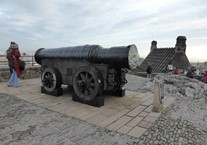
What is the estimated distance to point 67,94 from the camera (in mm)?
5859

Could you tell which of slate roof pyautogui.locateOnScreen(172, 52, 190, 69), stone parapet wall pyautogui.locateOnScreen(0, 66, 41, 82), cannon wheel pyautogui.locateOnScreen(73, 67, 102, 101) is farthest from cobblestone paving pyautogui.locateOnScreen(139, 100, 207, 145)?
slate roof pyautogui.locateOnScreen(172, 52, 190, 69)

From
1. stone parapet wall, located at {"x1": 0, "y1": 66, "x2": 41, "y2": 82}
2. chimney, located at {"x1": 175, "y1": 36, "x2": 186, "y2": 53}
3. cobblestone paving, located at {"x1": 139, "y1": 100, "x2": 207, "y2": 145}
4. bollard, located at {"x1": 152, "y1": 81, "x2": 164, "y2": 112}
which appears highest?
chimney, located at {"x1": 175, "y1": 36, "x2": 186, "y2": 53}

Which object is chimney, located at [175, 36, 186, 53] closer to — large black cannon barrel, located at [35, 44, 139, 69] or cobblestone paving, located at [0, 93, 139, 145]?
large black cannon barrel, located at [35, 44, 139, 69]

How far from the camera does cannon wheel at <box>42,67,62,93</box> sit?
5.49 metres

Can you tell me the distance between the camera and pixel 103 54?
4.74m

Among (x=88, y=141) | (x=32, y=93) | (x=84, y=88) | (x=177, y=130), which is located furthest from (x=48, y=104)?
(x=177, y=130)

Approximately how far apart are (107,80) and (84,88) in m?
0.65

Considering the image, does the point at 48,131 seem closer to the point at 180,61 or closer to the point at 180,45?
the point at 180,61

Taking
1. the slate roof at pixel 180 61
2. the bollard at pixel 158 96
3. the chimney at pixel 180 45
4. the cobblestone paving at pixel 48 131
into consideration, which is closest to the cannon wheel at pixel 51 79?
the cobblestone paving at pixel 48 131

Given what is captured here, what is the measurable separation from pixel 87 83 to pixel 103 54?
82cm

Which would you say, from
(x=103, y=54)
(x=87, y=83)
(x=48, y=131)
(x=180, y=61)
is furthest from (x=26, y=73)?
(x=180, y=61)

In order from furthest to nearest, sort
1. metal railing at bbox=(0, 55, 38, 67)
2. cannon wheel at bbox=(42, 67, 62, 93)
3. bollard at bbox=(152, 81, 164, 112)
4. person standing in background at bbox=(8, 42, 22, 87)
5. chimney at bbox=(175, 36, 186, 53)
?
chimney at bbox=(175, 36, 186, 53)
metal railing at bbox=(0, 55, 38, 67)
person standing in background at bbox=(8, 42, 22, 87)
cannon wheel at bbox=(42, 67, 62, 93)
bollard at bbox=(152, 81, 164, 112)

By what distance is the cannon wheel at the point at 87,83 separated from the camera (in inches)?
179

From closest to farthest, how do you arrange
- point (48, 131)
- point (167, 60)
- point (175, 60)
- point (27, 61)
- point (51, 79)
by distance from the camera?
1. point (48, 131)
2. point (51, 79)
3. point (27, 61)
4. point (175, 60)
5. point (167, 60)
